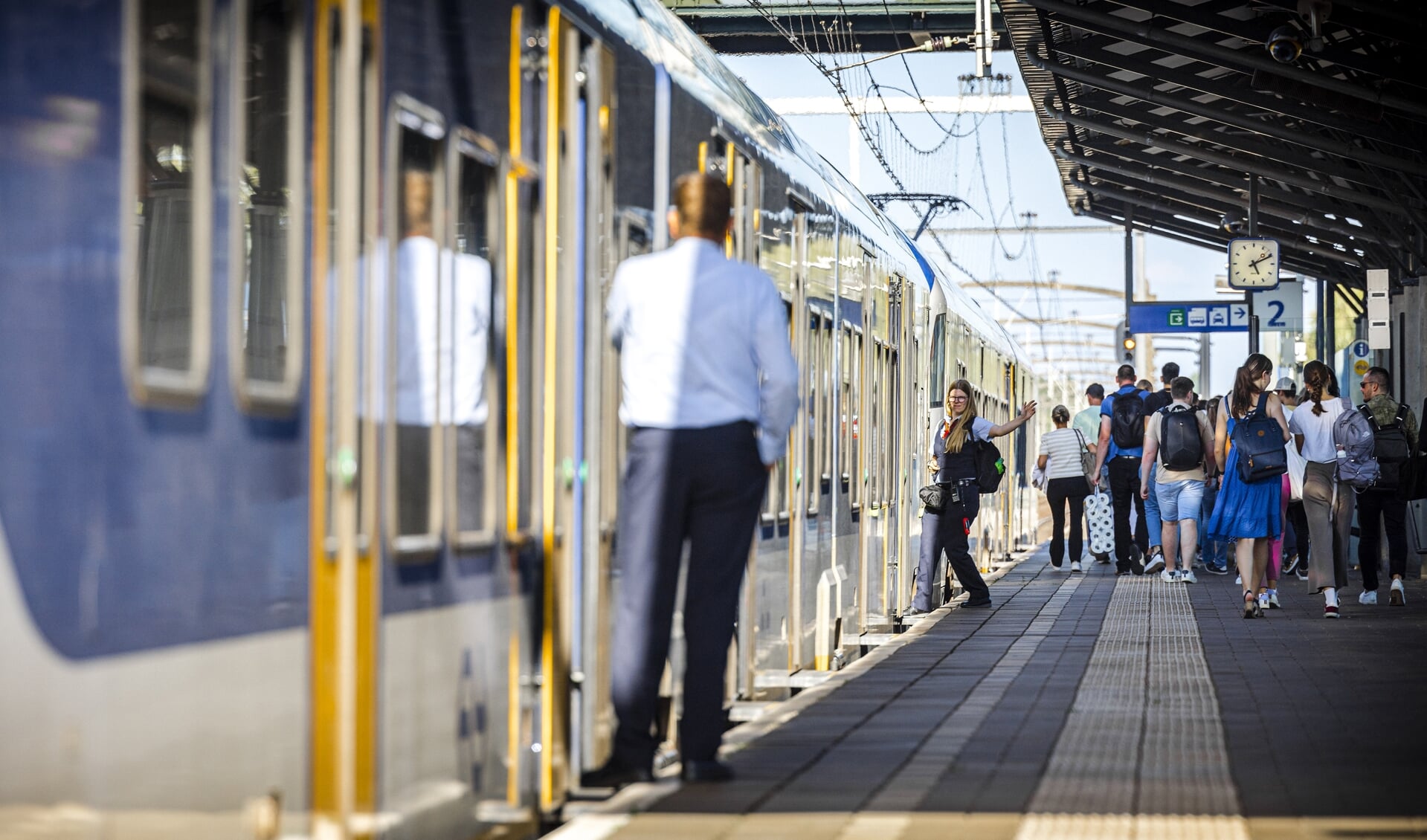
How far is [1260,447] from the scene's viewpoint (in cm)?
1304

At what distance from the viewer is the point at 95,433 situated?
3.14 meters

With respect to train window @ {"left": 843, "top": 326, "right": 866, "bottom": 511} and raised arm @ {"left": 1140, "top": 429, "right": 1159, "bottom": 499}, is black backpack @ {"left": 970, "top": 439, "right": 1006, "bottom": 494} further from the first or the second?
train window @ {"left": 843, "top": 326, "right": 866, "bottom": 511}

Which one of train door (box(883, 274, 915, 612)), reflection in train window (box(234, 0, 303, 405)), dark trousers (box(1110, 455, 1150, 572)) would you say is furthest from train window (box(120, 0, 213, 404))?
dark trousers (box(1110, 455, 1150, 572))

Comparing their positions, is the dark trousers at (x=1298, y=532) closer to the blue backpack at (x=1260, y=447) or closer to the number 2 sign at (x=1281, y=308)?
the blue backpack at (x=1260, y=447)

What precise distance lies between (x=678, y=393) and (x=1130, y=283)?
2423cm

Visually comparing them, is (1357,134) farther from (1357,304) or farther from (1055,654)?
(1357,304)

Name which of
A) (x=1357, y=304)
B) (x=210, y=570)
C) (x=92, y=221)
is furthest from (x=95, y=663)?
(x=1357, y=304)

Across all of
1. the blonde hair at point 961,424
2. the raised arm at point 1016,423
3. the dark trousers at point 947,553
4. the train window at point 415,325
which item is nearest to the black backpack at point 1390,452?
the raised arm at point 1016,423

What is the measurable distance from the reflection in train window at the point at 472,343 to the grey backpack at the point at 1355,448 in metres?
10.1

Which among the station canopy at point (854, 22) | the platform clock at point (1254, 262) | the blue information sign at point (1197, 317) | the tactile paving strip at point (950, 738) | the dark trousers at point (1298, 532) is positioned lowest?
the tactile paving strip at point (950, 738)

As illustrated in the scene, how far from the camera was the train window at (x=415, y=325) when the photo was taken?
4.35 meters

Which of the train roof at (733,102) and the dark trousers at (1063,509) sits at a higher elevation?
the train roof at (733,102)

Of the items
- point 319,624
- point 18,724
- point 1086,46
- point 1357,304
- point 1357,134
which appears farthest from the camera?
point 1357,304

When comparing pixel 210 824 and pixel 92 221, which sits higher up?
pixel 92 221
